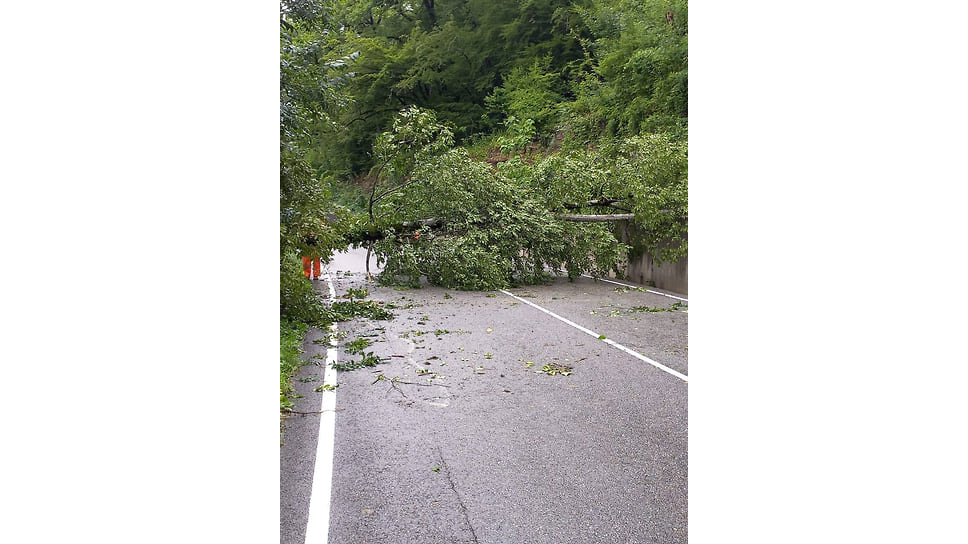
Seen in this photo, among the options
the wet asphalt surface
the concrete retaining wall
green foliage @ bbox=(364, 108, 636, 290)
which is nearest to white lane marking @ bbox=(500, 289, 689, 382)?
the wet asphalt surface

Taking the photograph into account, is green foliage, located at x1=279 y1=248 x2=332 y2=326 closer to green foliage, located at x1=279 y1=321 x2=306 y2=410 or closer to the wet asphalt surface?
green foliage, located at x1=279 y1=321 x2=306 y2=410

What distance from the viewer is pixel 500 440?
336cm

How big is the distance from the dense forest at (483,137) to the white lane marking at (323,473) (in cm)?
145

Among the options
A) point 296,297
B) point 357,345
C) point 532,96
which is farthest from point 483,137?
point 357,345

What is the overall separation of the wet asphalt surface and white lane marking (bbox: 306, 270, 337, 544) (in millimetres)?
29

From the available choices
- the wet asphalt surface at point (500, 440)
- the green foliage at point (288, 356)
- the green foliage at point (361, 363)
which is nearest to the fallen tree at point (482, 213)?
the wet asphalt surface at point (500, 440)

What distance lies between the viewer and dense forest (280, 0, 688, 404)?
5.14 meters

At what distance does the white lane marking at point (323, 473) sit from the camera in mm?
2334
